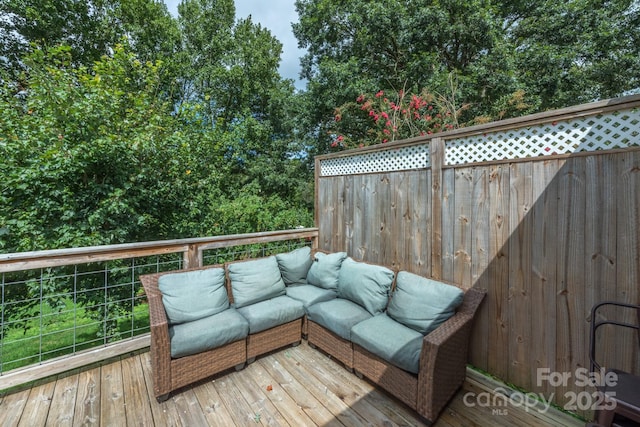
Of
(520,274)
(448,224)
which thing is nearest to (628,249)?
(520,274)

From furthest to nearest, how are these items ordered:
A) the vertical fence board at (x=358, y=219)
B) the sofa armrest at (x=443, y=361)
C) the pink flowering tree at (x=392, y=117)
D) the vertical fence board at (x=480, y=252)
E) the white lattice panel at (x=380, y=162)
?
the pink flowering tree at (x=392, y=117) < the vertical fence board at (x=358, y=219) < the white lattice panel at (x=380, y=162) < the vertical fence board at (x=480, y=252) < the sofa armrest at (x=443, y=361)

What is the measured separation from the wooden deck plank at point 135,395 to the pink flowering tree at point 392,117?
4.74 metres

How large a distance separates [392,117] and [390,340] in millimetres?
5116

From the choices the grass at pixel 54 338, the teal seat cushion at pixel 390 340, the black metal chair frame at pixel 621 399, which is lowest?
the grass at pixel 54 338

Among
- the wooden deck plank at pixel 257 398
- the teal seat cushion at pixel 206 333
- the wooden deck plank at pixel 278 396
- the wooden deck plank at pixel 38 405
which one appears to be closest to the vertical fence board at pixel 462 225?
the wooden deck plank at pixel 278 396

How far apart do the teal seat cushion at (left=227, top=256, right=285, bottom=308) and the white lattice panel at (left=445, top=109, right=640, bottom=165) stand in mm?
2076

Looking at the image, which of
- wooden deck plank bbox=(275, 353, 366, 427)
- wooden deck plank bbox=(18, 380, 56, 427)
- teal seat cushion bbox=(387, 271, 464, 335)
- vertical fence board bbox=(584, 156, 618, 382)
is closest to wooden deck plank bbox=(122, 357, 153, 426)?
wooden deck plank bbox=(18, 380, 56, 427)

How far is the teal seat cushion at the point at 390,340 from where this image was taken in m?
Result: 1.92

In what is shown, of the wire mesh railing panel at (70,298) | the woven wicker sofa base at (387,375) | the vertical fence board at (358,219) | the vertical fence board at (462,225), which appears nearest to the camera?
the woven wicker sofa base at (387,375)

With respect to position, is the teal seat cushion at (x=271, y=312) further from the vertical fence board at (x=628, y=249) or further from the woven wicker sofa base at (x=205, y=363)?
the vertical fence board at (x=628, y=249)

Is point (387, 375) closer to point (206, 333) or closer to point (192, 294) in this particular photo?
point (206, 333)

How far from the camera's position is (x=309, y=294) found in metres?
2.95

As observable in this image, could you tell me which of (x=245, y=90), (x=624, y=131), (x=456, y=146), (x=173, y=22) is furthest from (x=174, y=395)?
(x=173, y=22)

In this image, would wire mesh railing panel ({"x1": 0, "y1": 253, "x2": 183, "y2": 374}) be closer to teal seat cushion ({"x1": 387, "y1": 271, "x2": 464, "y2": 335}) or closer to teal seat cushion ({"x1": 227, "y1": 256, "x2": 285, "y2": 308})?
teal seat cushion ({"x1": 227, "y1": 256, "x2": 285, "y2": 308})
